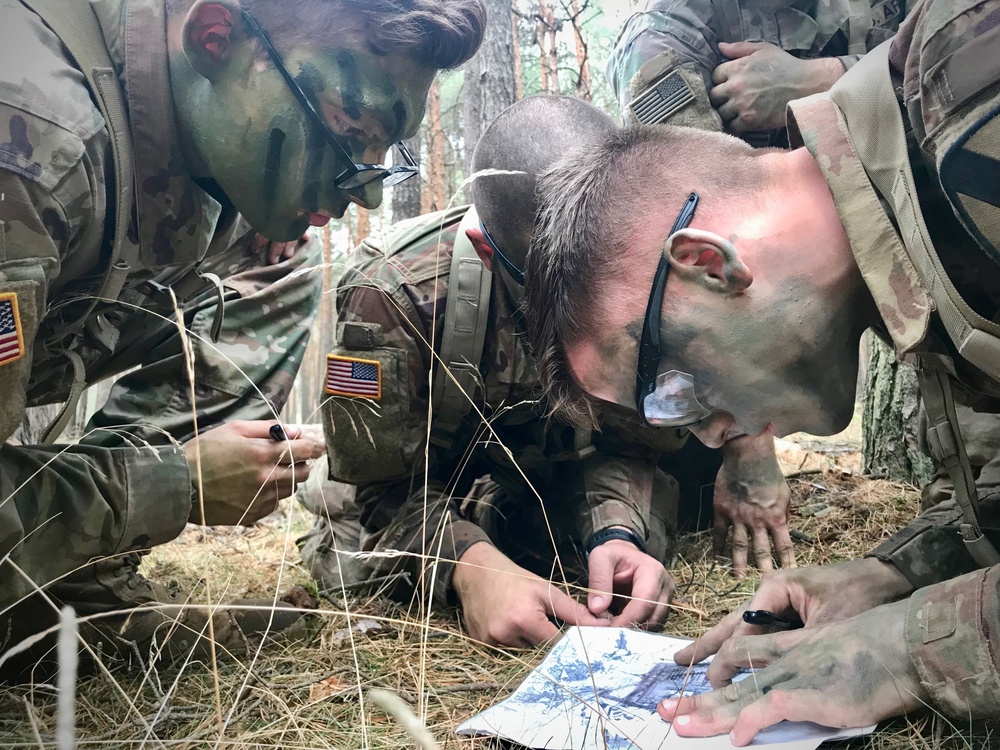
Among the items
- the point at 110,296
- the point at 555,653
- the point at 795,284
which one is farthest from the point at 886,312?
the point at 110,296

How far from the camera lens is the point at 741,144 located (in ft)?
6.15

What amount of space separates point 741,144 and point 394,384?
4.64ft

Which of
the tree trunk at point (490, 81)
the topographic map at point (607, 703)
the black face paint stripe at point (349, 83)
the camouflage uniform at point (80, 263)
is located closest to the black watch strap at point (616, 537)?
the topographic map at point (607, 703)

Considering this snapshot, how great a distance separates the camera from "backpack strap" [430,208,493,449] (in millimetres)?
2797

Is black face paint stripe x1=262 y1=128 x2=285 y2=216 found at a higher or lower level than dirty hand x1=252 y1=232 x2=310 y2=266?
higher

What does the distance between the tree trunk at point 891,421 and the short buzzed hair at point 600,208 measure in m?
2.25

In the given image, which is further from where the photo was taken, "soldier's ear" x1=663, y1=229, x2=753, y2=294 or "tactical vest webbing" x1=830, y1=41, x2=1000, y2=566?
"soldier's ear" x1=663, y1=229, x2=753, y2=294

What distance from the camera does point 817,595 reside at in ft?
6.30

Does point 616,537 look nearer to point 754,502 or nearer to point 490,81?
point 754,502

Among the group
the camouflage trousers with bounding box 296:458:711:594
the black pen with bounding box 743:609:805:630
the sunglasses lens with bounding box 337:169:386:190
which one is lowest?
the camouflage trousers with bounding box 296:458:711:594

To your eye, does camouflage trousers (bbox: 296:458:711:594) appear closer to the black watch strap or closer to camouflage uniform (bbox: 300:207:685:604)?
camouflage uniform (bbox: 300:207:685:604)

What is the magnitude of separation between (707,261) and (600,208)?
0.93 feet

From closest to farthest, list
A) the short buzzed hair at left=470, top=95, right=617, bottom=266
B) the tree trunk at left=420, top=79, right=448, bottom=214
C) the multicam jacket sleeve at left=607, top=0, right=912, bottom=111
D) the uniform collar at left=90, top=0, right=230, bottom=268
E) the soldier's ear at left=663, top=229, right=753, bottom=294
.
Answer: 1. the soldier's ear at left=663, top=229, right=753, bottom=294
2. the uniform collar at left=90, top=0, right=230, bottom=268
3. the short buzzed hair at left=470, top=95, right=617, bottom=266
4. the multicam jacket sleeve at left=607, top=0, right=912, bottom=111
5. the tree trunk at left=420, top=79, right=448, bottom=214

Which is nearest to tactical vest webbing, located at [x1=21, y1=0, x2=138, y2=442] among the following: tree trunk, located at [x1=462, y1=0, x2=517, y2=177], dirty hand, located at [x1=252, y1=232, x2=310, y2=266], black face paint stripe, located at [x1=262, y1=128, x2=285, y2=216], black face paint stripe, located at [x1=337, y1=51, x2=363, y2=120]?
black face paint stripe, located at [x1=262, y1=128, x2=285, y2=216]
